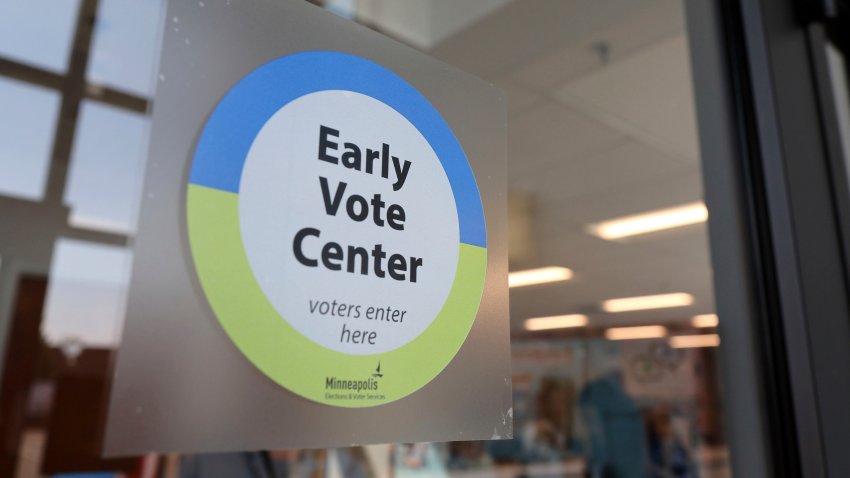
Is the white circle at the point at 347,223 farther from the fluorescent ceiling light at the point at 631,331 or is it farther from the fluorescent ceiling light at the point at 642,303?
the fluorescent ceiling light at the point at 642,303

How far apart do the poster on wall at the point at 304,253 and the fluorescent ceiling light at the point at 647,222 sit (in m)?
3.02

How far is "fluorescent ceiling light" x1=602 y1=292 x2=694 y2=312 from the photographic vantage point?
13.7 ft

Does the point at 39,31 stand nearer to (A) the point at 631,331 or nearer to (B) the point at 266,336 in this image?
(B) the point at 266,336

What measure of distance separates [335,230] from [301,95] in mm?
87

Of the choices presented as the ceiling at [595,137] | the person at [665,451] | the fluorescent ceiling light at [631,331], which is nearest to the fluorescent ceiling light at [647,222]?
the ceiling at [595,137]

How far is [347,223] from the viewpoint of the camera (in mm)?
345

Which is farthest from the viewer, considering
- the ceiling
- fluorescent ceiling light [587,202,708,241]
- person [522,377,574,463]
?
person [522,377,574,463]

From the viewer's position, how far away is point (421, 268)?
373mm

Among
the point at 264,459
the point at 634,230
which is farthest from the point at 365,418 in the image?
the point at 634,230

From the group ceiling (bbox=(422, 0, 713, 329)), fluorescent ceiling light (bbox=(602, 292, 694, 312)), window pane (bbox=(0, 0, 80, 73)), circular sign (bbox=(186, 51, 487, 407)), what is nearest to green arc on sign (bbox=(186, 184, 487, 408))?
circular sign (bbox=(186, 51, 487, 407))

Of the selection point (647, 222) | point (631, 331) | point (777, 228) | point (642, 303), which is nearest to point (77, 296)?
point (777, 228)

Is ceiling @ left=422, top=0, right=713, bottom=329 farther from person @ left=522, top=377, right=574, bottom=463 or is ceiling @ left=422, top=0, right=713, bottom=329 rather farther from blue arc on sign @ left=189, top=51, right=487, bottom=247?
person @ left=522, top=377, right=574, bottom=463

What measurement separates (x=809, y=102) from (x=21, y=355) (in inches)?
66.3

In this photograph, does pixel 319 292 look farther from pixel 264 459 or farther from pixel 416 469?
pixel 416 469
